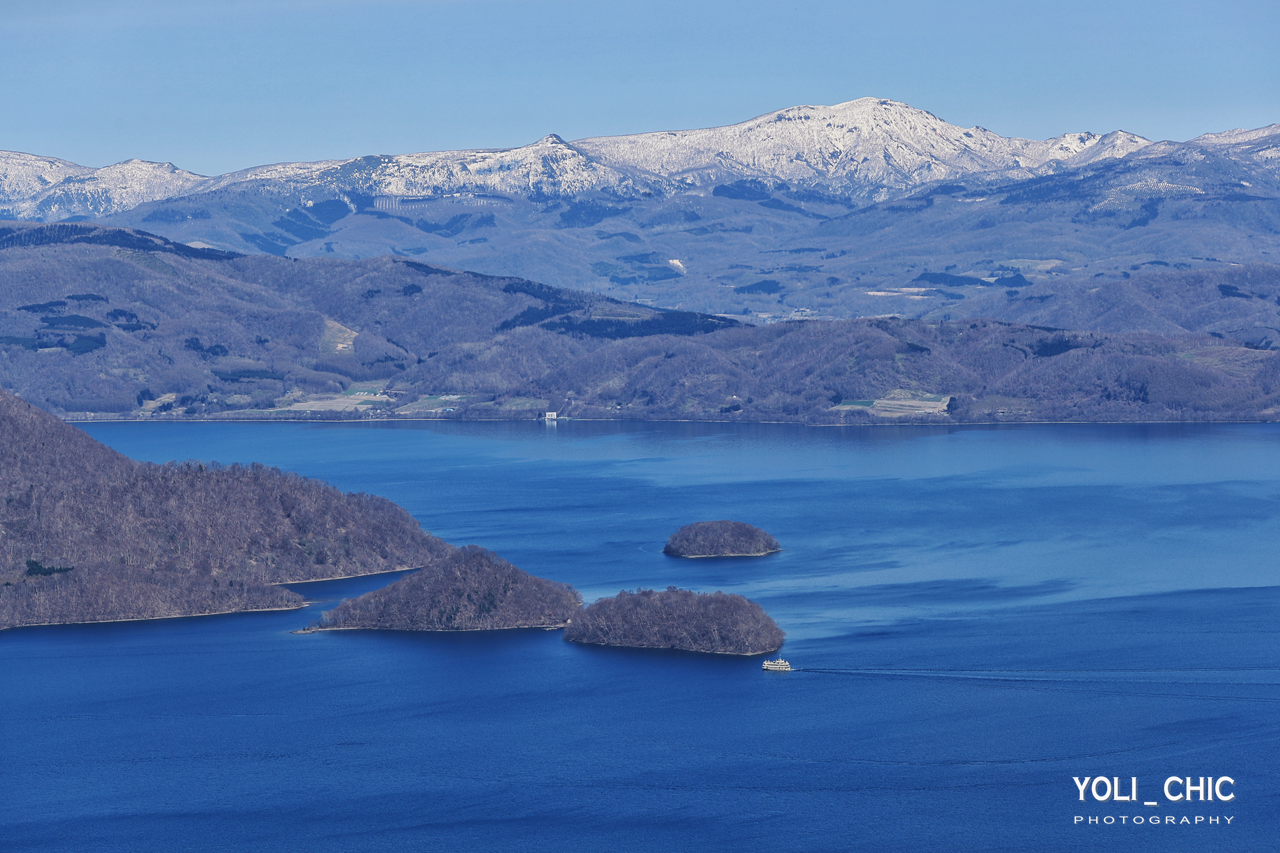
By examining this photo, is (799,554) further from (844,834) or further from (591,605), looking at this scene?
(844,834)

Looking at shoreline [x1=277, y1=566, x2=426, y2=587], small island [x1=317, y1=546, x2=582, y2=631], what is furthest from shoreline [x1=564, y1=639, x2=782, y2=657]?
shoreline [x1=277, y1=566, x2=426, y2=587]

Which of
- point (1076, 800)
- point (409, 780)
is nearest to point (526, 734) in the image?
point (409, 780)

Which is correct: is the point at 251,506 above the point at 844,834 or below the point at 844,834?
above

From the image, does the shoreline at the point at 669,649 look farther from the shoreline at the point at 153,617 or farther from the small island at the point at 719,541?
the small island at the point at 719,541

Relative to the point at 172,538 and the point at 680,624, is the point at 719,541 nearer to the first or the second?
the point at 680,624

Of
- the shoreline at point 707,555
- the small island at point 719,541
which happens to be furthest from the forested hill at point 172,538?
the small island at point 719,541

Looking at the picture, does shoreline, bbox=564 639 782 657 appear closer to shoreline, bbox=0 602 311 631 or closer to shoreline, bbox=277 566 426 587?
shoreline, bbox=0 602 311 631

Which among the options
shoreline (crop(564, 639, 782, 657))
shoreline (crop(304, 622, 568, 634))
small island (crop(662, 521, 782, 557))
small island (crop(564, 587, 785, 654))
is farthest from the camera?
small island (crop(662, 521, 782, 557))
